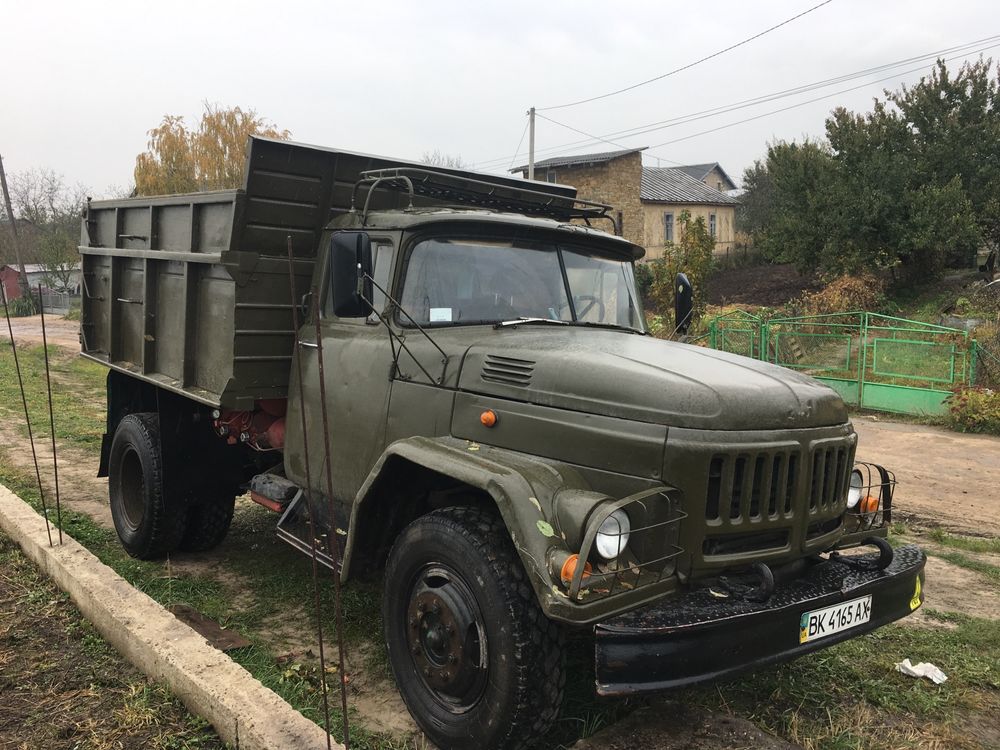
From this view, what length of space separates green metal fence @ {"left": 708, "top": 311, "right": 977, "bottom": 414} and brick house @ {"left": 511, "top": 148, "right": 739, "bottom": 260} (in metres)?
18.9

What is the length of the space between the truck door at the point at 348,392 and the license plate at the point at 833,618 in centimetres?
202

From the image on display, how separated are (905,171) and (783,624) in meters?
22.1

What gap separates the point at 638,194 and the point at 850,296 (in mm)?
16524

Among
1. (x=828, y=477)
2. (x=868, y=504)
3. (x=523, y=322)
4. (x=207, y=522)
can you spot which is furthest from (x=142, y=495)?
(x=868, y=504)

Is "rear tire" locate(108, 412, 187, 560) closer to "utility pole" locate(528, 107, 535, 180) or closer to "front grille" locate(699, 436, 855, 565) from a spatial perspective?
"front grille" locate(699, 436, 855, 565)

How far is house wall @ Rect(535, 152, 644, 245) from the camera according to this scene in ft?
115

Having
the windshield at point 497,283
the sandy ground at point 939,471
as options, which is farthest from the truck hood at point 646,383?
the sandy ground at point 939,471

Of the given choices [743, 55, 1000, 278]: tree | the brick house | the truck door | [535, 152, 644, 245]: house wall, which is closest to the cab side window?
the truck door

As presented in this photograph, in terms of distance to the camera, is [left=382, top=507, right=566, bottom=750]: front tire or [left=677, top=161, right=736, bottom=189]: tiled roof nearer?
[left=382, top=507, right=566, bottom=750]: front tire

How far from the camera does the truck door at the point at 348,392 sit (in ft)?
12.5

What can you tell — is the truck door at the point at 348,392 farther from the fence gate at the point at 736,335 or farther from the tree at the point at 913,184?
the tree at the point at 913,184

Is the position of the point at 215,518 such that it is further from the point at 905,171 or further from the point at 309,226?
the point at 905,171

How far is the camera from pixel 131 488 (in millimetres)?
5594

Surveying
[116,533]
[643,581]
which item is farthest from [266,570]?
[643,581]
